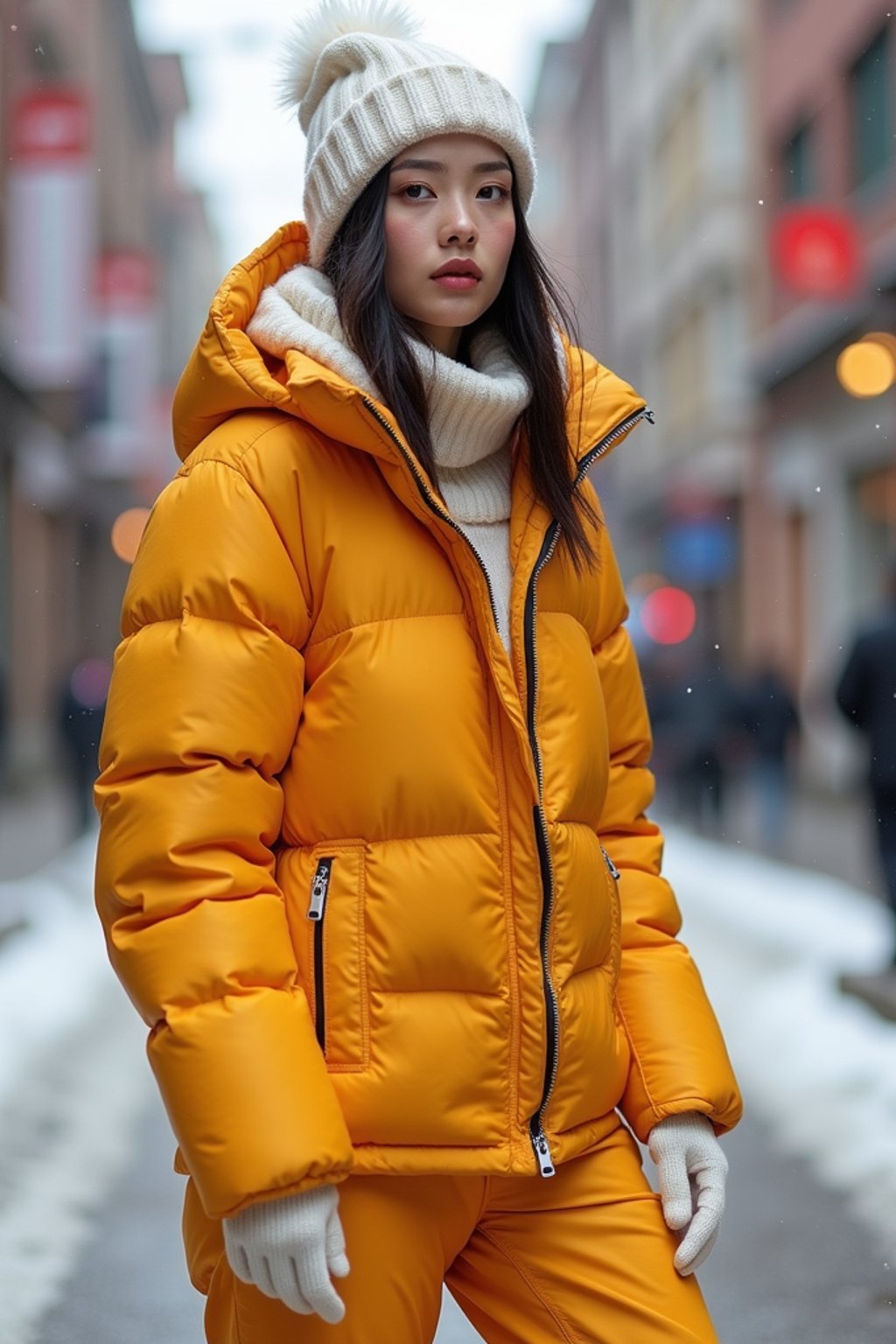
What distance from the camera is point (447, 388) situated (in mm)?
2188

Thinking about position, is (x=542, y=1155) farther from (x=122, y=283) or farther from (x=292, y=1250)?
(x=122, y=283)

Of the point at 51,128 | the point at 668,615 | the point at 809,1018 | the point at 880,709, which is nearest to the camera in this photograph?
the point at 809,1018

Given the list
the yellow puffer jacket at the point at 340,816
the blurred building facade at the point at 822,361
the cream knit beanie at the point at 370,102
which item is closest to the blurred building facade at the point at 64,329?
the cream knit beanie at the point at 370,102

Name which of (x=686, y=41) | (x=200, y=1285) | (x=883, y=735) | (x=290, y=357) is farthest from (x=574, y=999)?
(x=686, y=41)

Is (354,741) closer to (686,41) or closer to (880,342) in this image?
(880,342)

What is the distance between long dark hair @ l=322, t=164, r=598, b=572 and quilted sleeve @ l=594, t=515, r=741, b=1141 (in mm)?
194

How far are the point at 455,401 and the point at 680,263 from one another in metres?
29.8

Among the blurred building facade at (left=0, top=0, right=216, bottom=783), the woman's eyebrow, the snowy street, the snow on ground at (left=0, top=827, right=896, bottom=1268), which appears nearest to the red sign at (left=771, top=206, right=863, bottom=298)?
the blurred building facade at (left=0, top=0, right=216, bottom=783)

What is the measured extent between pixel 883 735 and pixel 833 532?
14.6m

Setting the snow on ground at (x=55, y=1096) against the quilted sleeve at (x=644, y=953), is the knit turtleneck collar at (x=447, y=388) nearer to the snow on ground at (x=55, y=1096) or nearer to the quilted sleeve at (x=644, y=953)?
the quilted sleeve at (x=644, y=953)

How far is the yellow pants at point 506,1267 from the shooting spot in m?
2.03

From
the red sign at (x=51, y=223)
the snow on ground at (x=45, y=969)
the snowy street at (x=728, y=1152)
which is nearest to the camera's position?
the snowy street at (x=728, y=1152)

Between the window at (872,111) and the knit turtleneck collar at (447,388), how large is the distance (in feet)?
50.9

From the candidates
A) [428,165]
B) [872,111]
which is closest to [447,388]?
[428,165]
